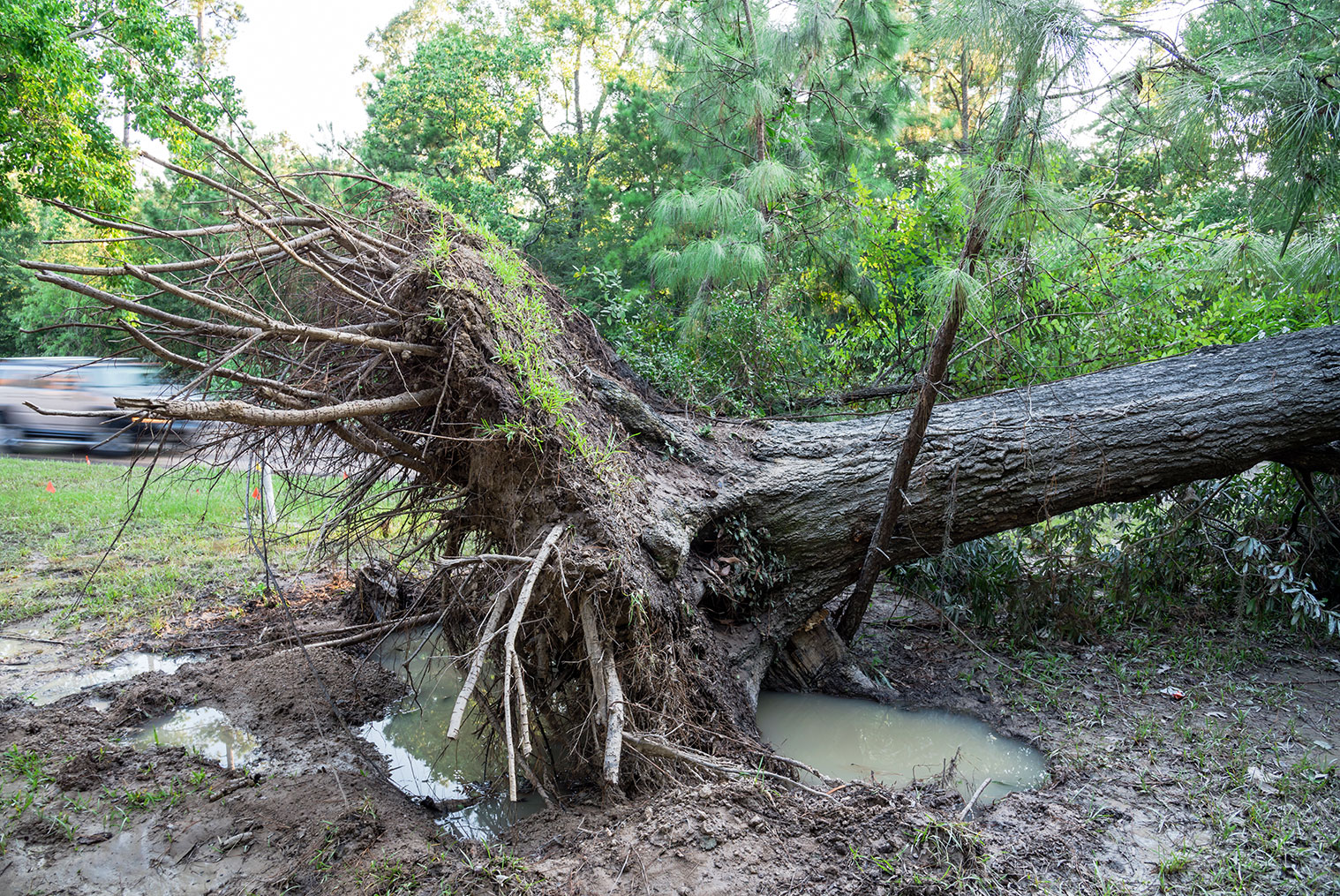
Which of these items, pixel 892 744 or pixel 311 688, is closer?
pixel 892 744

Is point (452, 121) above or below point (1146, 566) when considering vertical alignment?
above

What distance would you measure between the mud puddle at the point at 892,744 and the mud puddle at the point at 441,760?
1511 millimetres

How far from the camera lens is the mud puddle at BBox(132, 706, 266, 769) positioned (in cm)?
365

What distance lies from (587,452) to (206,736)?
8.16 feet

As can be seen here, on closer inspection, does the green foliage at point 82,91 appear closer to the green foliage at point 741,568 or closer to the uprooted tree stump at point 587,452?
the uprooted tree stump at point 587,452

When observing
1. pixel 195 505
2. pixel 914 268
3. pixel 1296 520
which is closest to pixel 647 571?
pixel 914 268

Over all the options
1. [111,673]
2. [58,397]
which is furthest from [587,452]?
[58,397]

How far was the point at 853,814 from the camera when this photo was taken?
9.14ft

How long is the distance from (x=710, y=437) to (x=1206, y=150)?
2.85 m

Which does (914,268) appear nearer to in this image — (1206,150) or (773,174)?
(773,174)

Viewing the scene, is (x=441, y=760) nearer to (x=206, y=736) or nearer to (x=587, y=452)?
(x=206, y=736)

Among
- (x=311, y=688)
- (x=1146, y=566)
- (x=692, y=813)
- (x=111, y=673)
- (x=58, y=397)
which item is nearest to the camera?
(x=692, y=813)

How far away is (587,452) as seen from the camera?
3.48 metres

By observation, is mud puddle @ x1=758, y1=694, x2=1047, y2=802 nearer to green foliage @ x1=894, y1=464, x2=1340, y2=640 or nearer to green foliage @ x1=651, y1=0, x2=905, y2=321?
green foliage @ x1=894, y1=464, x2=1340, y2=640
